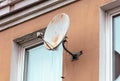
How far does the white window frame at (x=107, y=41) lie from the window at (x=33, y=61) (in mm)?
916

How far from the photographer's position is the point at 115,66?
895 centimetres

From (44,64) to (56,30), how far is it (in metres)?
1.01

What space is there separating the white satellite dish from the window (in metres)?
0.51

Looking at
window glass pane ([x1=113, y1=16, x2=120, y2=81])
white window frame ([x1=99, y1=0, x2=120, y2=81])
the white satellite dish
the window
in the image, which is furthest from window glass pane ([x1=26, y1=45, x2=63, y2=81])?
window glass pane ([x1=113, y1=16, x2=120, y2=81])

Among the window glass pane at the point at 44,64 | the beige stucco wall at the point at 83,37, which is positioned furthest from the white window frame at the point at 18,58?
the beige stucco wall at the point at 83,37

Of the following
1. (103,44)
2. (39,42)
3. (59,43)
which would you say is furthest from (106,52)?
(39,42)

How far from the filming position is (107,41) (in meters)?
9.15

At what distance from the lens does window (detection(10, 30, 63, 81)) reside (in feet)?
32.2

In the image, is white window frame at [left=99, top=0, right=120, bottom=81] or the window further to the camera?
the window

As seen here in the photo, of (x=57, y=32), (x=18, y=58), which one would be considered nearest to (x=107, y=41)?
(x=57, y=32)

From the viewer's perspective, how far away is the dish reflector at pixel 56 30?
897 cm

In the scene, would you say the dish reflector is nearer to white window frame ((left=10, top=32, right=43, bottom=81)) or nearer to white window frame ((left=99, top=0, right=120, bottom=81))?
white window frame ((left=99, top=0, right=120, bottom=81))

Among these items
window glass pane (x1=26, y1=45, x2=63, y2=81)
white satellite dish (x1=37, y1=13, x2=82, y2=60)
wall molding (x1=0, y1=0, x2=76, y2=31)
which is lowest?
window glass pane (x1=26, y1=45, x2=63, y2=81)

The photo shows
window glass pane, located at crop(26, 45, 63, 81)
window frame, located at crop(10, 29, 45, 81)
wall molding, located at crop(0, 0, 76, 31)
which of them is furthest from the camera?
window frame, located at crop(10, 29, 45, 81)
